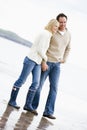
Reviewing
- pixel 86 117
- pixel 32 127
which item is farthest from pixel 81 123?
pixel 32 127

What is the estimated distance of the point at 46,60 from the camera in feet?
29.3

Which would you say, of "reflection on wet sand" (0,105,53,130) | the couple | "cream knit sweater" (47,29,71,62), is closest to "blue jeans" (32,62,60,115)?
the couple

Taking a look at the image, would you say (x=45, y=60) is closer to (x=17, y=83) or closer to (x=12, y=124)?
(x=17, y=83)

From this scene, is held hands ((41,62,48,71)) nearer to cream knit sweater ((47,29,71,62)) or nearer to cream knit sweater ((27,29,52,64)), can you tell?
cream knit sweater ((27,29,52,64))

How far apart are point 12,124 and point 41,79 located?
2113mm

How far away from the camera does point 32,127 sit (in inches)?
300

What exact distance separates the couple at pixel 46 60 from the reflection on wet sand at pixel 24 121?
1.19 ft

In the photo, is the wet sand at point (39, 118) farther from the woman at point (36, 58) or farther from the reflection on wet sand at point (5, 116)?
the woman at point (36, 58)

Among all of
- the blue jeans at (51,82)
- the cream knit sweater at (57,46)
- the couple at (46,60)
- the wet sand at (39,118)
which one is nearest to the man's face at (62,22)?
the couple at (46,60)

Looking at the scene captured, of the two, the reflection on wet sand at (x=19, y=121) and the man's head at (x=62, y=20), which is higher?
the man's head at (x=62, y=20)

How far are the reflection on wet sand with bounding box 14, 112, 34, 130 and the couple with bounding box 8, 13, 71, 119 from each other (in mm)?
364

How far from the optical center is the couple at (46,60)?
29.0 feet

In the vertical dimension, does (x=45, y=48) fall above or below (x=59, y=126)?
above

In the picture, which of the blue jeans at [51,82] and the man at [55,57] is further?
the blue jeans at [51,82]
